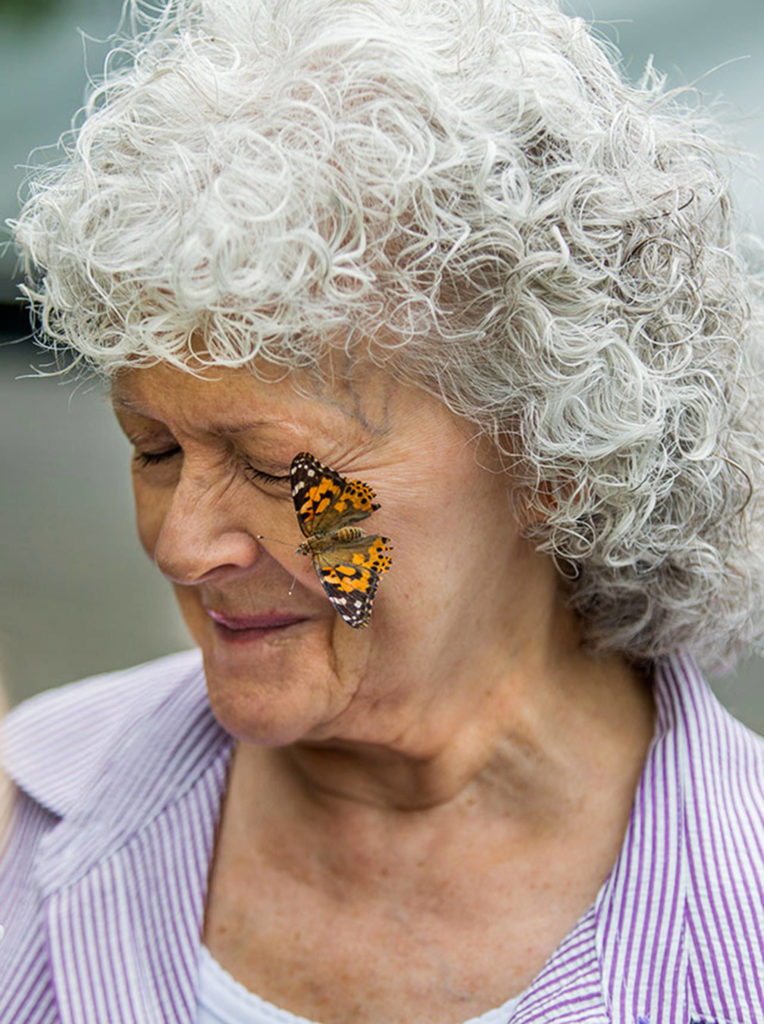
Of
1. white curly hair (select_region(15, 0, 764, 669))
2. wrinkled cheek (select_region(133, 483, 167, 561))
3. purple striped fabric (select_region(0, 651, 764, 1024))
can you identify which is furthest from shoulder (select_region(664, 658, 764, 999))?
wrinkled cheek (select_region(133, 483, 167, 561))

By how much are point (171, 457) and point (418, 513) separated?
0.40 meters

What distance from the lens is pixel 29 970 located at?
1642mm

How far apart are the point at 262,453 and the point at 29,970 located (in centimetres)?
98

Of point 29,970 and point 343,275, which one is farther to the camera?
point 29,970

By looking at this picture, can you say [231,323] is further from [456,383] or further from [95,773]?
[95,773]

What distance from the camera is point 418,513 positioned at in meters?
1.38

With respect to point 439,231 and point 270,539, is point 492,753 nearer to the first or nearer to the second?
point 270,539

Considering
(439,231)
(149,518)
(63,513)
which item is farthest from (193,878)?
(63,513)

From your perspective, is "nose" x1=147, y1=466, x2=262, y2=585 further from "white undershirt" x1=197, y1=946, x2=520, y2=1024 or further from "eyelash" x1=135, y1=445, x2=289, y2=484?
"white undershirt" x1=197, y1=946, x2=520, y2=1024

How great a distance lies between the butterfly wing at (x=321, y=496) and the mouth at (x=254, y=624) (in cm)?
19

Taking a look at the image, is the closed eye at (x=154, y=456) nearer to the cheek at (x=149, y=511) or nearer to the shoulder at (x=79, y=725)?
the cheek at (x=149, y=511)

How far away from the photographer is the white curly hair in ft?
4.11

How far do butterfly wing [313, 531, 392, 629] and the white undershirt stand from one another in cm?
68

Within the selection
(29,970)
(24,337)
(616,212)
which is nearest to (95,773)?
(29,970)
